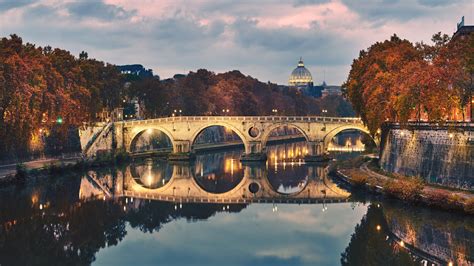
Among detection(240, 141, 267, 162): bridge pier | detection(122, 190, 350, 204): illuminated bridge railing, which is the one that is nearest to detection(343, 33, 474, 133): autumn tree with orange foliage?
detection(122, 190, 350, 204): illuminated bridge railing

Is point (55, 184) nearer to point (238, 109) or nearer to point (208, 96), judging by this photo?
point (208, 96)

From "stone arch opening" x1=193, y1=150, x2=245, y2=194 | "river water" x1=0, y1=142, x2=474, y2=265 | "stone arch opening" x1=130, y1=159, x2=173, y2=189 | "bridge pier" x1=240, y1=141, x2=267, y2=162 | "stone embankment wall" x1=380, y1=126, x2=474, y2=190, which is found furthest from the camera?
"bridge pier" x1=240, y1=141, x2=267, y2=162

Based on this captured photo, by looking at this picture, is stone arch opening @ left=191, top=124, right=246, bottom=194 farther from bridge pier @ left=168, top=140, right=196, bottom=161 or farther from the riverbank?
the riverbank

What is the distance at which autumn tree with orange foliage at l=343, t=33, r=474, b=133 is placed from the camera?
129ft

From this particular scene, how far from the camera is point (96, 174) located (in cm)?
5741

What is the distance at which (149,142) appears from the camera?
271 feet

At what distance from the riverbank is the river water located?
65cm

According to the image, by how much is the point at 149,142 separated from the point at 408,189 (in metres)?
52.3

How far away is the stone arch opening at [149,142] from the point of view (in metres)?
76.5

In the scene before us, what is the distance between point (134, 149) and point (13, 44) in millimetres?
27568

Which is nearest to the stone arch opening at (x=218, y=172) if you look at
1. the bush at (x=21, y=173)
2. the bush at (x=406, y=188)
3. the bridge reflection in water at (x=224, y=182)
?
the bridge reflection in water at (x=224, y=182)

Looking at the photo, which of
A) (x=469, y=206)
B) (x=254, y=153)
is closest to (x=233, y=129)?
(x=254, y=153)

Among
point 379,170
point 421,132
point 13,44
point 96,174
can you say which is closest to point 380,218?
point 421,132

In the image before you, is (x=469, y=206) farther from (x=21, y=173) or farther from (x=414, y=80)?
(x=21, y=173)
